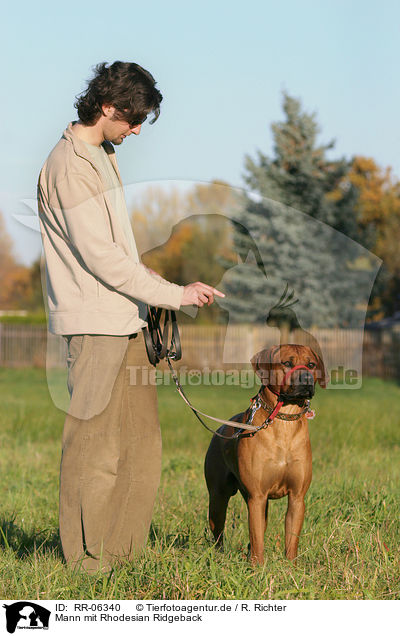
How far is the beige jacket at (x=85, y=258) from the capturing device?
11.3 ft

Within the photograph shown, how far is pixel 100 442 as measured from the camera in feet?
12.0

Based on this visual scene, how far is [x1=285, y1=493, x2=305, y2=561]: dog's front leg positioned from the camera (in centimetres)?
381

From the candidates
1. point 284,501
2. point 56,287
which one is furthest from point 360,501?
point 56,287

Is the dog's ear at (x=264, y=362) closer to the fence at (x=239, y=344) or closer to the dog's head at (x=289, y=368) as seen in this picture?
the dog's head at (x=289, y=368)

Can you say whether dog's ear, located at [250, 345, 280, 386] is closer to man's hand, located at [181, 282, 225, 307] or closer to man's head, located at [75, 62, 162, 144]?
man's hand, located at [181, 282, 225, 307]

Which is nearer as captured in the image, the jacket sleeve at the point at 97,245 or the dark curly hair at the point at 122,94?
the jacket sleeve at the point at 97,245

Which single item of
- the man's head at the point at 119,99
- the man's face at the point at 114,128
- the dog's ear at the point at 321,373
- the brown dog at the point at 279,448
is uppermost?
the man's head at the point at 119,99

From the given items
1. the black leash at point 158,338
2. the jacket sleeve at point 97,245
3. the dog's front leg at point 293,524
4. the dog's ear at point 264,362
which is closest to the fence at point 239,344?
the dog's ear at point 264,362

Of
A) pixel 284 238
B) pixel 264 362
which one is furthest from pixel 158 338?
pixel 284 238

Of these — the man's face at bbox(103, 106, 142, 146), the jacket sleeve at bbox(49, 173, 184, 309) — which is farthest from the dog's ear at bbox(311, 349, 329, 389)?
the man's face at bbox(103, 106, 142, 146)

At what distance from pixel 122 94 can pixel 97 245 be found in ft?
2.49

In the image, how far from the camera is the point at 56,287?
11.6 ft
